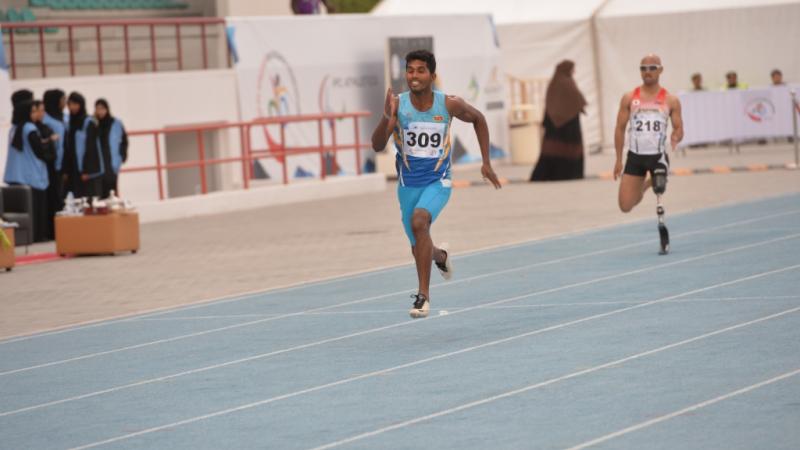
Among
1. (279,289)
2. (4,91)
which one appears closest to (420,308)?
(279,289)

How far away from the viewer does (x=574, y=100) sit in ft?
101

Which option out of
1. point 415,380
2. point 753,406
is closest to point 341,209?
point 415,380

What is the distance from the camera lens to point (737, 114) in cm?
3641

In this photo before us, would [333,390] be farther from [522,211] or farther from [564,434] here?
[522,211]

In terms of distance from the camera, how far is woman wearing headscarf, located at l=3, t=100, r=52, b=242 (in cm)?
2198

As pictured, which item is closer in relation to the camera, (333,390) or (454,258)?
(333,390)

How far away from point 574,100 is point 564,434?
23.4 metres

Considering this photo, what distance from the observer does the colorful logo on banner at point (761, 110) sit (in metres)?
35.9

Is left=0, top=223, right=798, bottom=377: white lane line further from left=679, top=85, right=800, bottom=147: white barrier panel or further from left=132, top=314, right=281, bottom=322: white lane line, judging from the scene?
left=679, top=85, right=800, bottom=147: white barrier panel

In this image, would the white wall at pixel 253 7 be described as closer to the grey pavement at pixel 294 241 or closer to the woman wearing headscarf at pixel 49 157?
the grey pavement at pixel 294 241

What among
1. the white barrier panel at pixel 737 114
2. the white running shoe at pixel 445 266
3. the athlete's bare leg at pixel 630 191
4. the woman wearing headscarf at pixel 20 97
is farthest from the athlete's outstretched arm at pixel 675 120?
the white barrier panel at pixel 737 114

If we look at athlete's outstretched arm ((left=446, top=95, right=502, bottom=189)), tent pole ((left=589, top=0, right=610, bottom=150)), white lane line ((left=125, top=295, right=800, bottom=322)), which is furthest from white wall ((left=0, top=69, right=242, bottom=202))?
athlete's outstretched arm ((left=446, top=95, right=502, bottom=189))

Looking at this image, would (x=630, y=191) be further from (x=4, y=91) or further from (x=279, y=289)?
(x=4, y=91)

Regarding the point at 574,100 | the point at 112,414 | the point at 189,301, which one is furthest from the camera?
the point at 574,100
